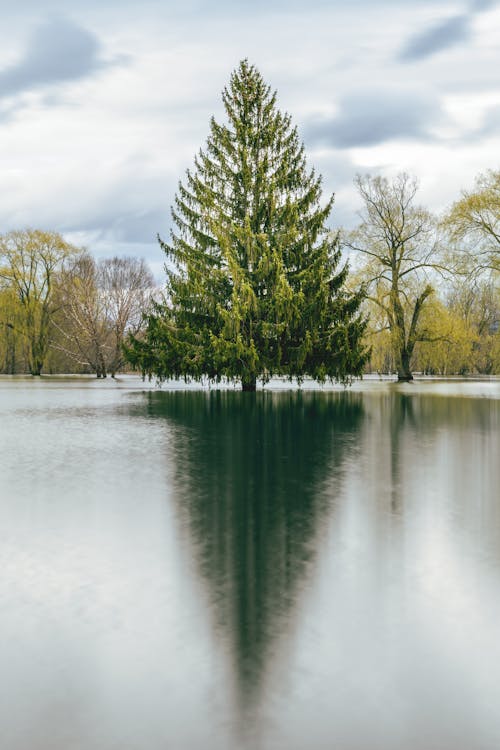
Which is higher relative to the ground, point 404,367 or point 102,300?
point 102,300

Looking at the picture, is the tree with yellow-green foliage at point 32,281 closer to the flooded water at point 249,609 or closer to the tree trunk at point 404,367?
the tree trunk at point 404,367

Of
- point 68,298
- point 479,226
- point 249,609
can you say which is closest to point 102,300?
Result: point 68,298

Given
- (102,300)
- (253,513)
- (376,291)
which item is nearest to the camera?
(253,513)

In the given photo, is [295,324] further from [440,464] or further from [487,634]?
[487,634]

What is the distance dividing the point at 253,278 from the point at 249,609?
2969cm

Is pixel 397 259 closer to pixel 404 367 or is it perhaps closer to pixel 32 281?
pixel 404 367

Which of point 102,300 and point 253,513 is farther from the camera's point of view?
point 102,300

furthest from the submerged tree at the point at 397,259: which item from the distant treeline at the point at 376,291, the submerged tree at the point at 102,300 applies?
the submerged tree at the point at 102,300

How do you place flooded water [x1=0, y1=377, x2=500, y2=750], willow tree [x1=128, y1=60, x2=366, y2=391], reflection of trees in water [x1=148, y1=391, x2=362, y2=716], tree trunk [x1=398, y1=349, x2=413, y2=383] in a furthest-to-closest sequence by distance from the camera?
tree trunk [x1=398, y1=349, x2=413, y2=383] → willow tree [x1=128, y1=60, x2=366, y2=391] → reflection of trees in water [x1=148, y1=391, x2=362, y2=716] → flooded water [x1=0, y1=377, x2=500, y2=750]

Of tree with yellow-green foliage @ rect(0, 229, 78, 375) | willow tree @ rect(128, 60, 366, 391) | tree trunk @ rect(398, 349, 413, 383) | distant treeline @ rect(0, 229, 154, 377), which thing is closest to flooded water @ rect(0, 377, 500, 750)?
willow tree @ rect(128, 60, 366, 391)

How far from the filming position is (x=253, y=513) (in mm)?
7281

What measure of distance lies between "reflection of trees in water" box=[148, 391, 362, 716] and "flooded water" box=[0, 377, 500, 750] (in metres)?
0.03

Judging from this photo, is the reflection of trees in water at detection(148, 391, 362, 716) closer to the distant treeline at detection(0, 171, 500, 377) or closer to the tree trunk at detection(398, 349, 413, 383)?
the distant treeline at detection(0, 171, 500, 377)

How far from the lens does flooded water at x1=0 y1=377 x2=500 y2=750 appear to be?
119 inches
